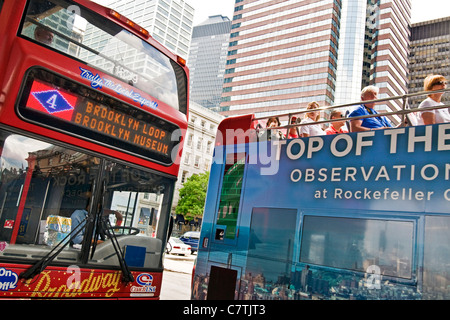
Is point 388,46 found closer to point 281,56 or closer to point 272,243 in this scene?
point 281,56

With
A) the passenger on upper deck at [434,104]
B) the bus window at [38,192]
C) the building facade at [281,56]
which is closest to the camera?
the passenger on upper deck at [434,104]

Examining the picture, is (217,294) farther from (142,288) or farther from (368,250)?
(368,250)

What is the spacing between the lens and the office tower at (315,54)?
8119cm

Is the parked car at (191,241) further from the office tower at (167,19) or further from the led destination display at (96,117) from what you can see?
the office tower at (167,19)

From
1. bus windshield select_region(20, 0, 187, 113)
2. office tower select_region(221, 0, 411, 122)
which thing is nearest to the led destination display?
bus windshield select_region(20, 0, 187, 113)

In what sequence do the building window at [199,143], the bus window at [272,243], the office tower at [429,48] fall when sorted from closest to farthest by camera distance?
the bus window at [272,243] < the building window at [199,143] < the office tower at [429,48]

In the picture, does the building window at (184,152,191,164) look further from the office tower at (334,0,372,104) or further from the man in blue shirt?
the man in blue shirt

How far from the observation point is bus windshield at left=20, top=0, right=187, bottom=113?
4.52 metres

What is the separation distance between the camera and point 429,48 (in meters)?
98.3

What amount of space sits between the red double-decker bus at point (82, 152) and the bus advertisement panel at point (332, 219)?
960 mm

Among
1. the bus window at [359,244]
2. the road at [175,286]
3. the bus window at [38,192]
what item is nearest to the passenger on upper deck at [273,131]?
the bus window at [359,244]

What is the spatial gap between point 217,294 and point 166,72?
3.44m

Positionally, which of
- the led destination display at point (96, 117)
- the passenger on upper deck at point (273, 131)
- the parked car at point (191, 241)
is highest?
the passenger on upper deck at point (273, 131)

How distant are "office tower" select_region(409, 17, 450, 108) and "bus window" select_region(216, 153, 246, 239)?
105 meters
